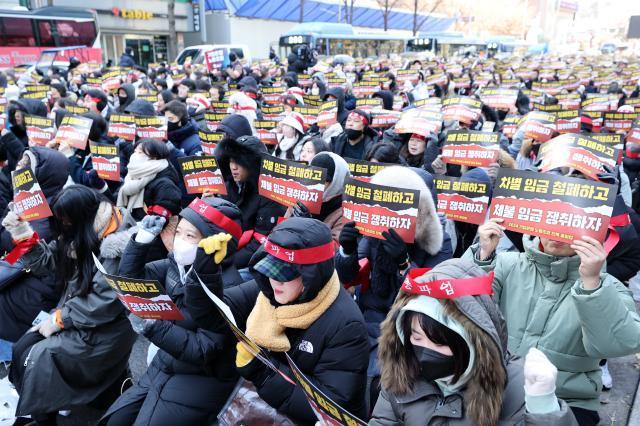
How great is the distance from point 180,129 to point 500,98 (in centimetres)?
548

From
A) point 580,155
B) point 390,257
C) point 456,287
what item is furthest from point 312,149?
point 456,287

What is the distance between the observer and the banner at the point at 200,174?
15.8 ft

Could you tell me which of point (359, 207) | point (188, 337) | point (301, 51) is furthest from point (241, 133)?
point (301, 51)

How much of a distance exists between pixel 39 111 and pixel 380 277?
6.93 m

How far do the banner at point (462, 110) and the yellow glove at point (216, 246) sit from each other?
17.7ft

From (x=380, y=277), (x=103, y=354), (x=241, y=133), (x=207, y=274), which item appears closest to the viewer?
(x=207, y=274)

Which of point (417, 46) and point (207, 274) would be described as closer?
point (207, 274)

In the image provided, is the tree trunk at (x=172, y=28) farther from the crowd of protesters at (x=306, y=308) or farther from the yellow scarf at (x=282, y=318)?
the yellow scarf at (x=282, y=318)

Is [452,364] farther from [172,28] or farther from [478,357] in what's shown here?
[172,28]

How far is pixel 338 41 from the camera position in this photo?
2895 centimetres

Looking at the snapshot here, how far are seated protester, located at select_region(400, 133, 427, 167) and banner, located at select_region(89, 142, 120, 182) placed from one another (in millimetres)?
3205

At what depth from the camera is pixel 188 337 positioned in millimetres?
2824

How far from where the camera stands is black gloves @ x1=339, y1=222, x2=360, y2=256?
3.24 metres

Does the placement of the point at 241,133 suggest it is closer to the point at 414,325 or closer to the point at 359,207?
the point at 359,207
